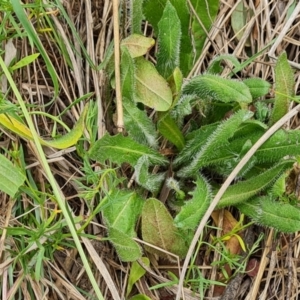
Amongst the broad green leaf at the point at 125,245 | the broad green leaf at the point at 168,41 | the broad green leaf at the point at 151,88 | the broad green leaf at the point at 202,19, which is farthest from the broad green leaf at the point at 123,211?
the broad green leaf at the point at 202,19

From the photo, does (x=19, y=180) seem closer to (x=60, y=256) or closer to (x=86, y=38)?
(x=60, y=256)

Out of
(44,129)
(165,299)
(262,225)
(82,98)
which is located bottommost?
(165,299)

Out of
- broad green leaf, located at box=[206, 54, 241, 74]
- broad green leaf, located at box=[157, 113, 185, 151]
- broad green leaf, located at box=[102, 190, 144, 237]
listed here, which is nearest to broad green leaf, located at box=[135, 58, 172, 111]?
broad green leaf, located at box=[157, 113, 185, 151]

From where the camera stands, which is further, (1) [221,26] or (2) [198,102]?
(1) [221,26]

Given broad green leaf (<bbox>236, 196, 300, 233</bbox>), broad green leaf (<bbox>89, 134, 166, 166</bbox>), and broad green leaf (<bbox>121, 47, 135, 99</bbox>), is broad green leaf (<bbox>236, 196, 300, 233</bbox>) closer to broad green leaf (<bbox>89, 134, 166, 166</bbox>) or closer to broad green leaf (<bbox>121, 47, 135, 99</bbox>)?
broad green leaf (<bbox>89, 134, 166, 166</bbox>)

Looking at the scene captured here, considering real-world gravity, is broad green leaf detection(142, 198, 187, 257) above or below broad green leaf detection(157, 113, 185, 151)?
below

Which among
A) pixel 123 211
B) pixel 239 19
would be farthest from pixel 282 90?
pixel 123 211

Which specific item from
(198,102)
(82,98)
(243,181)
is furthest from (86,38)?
(243,181)
